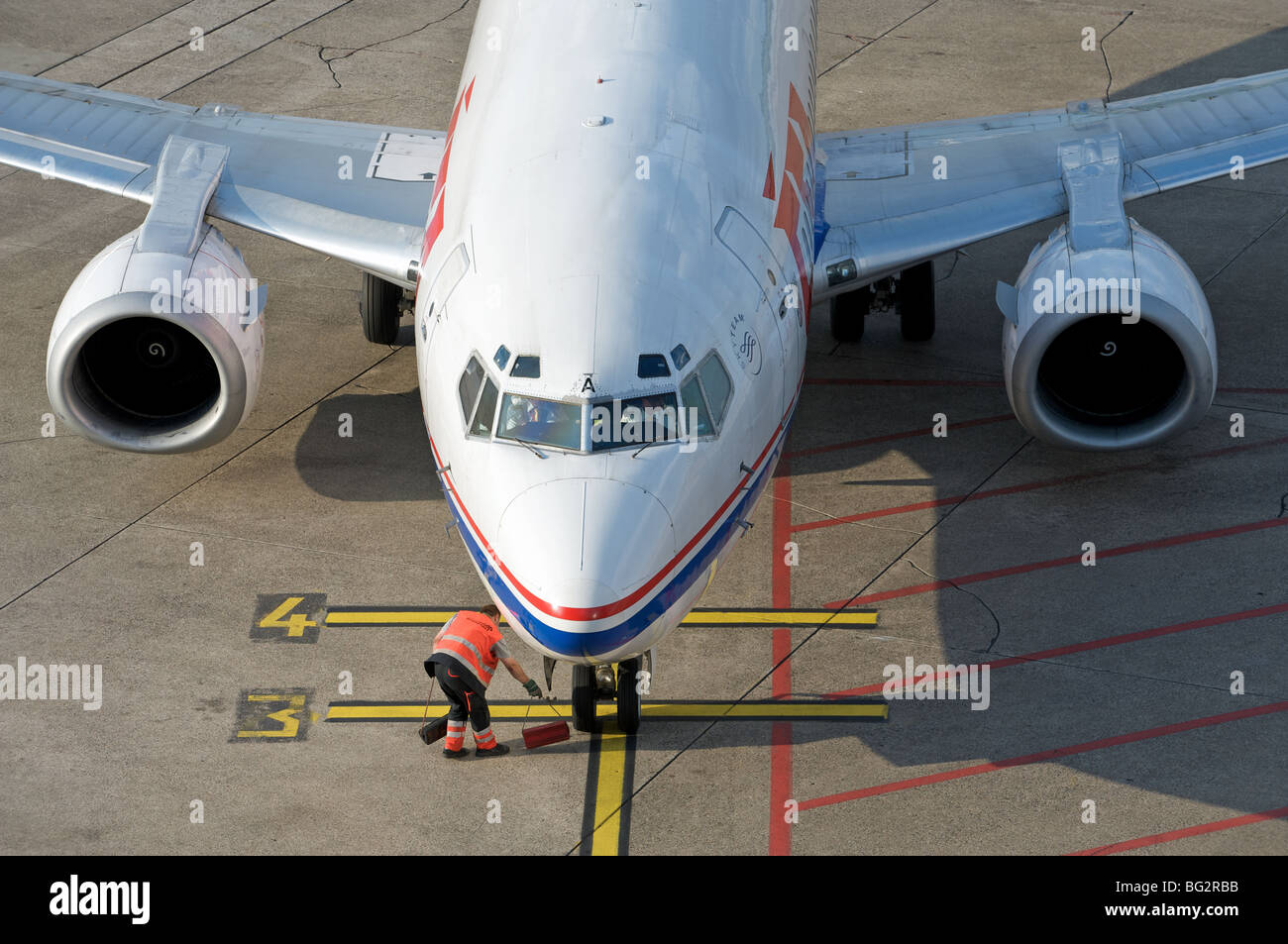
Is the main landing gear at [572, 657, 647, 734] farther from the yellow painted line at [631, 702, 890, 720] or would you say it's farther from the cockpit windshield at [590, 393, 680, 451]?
the cockpit windshield at [590, 393, 680, 451]

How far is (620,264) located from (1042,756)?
17.1 ft

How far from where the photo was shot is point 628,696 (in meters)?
13.6

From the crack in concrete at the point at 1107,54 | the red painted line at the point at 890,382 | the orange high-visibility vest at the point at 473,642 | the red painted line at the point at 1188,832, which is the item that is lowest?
the red painted line at the point at 1188,832

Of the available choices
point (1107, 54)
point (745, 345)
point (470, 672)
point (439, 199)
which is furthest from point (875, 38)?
point (470, 672)

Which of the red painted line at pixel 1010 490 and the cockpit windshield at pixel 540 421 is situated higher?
the red painted line at pixel 1010 490

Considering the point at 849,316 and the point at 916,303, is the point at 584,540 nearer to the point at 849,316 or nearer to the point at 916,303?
the point at 849,316

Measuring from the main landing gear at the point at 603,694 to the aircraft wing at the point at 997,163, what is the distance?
4.57 metres

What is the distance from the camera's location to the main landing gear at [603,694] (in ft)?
44.7

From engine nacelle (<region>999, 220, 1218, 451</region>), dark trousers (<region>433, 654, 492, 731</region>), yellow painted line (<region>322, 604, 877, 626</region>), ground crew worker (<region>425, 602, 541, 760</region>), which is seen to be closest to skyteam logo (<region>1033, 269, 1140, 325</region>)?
engine nacelle (<region>999, 220, 1218, 451</region>)

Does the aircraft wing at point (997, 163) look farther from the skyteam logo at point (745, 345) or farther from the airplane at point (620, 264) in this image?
the skyteam logo at point (745, 345)

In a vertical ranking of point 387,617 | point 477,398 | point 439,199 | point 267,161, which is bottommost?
point 387,617

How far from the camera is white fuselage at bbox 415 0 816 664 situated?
11586 millimetres

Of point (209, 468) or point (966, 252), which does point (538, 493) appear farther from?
point (966, 252)

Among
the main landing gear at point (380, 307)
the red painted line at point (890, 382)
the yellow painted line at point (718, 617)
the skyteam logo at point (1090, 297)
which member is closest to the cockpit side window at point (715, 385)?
the yellow painted line at point (718, 617)
